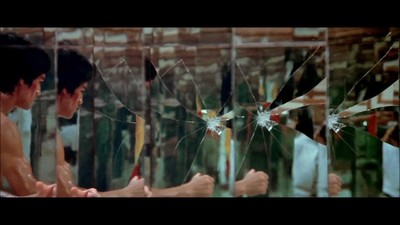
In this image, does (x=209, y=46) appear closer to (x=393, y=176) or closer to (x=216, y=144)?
(x=216, y=144)

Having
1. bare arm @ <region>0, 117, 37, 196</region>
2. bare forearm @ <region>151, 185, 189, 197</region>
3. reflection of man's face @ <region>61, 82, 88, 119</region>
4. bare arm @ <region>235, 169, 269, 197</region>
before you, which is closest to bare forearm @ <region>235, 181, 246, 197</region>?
bare arm @ <region>235, 169, 269, 197</region>

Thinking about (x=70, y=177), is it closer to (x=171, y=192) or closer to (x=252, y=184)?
(x=171, y=192)

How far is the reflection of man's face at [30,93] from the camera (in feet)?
25.1

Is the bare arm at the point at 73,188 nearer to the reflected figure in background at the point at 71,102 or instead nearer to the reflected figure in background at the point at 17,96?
the reflected figure in background at the point at 71,102

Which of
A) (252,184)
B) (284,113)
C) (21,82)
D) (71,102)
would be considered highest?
(21,82)

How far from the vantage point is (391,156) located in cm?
752

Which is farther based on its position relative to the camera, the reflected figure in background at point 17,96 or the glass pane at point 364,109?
the reflected figure in background at point 17,96

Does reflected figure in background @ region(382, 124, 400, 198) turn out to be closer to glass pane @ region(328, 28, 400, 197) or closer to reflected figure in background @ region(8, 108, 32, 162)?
glass pane @ region(328, 28, 400, 197)

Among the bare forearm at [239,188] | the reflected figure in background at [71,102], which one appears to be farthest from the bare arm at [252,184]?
the reflected figure in background at [71,102]

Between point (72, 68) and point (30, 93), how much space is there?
23.6 inches

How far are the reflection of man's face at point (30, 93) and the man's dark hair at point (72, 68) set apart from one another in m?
0.24

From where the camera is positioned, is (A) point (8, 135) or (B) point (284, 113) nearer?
(B) point (284, 113)

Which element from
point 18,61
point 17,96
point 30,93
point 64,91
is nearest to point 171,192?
point 64,91
